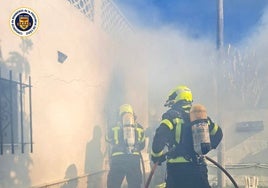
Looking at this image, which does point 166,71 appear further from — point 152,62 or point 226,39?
point 226,39

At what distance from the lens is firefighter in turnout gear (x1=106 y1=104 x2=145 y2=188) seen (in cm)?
642

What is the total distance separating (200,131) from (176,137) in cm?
32

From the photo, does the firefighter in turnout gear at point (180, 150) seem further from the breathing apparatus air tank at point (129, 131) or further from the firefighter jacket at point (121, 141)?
the firefighter jacket at point (121, 141)

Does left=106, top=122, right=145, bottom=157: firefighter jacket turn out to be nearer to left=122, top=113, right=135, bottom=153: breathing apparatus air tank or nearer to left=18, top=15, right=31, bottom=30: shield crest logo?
left=122, top=113, right=135, bottom=153: breathing apparatus air tank

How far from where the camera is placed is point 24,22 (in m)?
5.40

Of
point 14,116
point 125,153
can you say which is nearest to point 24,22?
point 14,116

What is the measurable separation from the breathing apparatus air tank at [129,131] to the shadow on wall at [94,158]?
141 cm

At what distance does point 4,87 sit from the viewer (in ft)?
16.4

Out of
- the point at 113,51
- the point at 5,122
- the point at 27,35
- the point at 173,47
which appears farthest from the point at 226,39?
the point at 5,122

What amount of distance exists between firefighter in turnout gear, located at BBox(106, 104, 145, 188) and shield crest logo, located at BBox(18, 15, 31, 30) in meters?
2.10

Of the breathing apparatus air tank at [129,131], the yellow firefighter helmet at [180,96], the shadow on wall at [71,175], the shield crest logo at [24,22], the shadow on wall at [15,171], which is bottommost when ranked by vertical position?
the shadow on wall at [71,175]

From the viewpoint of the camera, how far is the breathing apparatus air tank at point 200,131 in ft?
13.8

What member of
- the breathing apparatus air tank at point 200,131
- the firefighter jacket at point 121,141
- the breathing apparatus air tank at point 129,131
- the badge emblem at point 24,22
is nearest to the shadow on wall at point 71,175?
the firefighter jacket at point 121,141

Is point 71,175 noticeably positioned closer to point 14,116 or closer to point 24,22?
point 14,116
